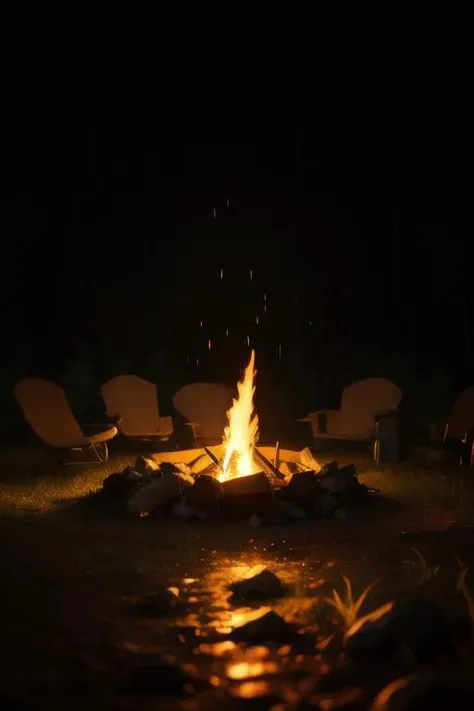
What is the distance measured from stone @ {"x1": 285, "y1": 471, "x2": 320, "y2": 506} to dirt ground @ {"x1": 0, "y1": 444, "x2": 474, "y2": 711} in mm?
306

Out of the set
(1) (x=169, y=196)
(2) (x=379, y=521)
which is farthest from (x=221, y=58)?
(2) (x=379, y=521)

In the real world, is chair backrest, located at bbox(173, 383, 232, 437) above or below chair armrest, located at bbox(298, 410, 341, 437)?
above

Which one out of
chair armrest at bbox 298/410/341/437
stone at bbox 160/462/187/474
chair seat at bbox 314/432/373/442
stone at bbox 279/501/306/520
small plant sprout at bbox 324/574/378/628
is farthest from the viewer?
chair armrest at bbox 298/410/341/437

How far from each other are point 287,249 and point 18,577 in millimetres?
9335

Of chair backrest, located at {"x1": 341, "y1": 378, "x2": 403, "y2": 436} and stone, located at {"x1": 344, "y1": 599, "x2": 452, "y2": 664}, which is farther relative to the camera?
chair backrest, located at {"x1": 341, "y1": 378, "x2": 403, "y2": 436}

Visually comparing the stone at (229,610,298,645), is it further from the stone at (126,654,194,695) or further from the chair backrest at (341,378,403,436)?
the chair backrest at (341,378,403,436)

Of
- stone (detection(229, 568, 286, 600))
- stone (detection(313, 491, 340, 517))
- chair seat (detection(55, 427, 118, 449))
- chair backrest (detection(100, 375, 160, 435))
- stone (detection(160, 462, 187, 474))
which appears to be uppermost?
chair backrest (detection(100, 375, 160, 435))

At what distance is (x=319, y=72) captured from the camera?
14008 mm

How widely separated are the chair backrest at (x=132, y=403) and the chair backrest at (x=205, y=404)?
12.7 inches

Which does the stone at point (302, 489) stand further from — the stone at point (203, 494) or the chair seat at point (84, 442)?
the chair seat at point (84, 442)

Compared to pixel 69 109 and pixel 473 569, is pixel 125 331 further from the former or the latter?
pixel 473 569

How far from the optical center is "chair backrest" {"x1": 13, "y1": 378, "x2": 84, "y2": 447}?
912cm

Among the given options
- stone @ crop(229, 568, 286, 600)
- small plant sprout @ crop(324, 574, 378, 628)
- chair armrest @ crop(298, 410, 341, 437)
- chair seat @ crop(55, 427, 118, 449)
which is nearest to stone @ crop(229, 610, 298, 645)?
small plant sprout @ crop(324, 574, 378, 628)

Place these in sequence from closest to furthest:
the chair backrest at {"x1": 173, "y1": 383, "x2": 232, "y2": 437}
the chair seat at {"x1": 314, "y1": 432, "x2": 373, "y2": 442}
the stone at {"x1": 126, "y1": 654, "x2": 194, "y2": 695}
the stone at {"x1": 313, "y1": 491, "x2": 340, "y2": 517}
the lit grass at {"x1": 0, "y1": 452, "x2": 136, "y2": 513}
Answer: the stone at {"x1": 126, "y1": 654, "x2": 194, "y2": 695} → the stone at {"x1": 313, "y1": 491, "x2": 340, "y2": 517} → the lit grass at {"x1": 0, "y1": 452, "x2": 136, "y2": 513} → the chair seat at {"x1": 314, "y1": 432, "x2": 373, "y2": 442} → the chair backrest at {"x1": 173, "y1": 383, "x2": 232, "y2": 437}
